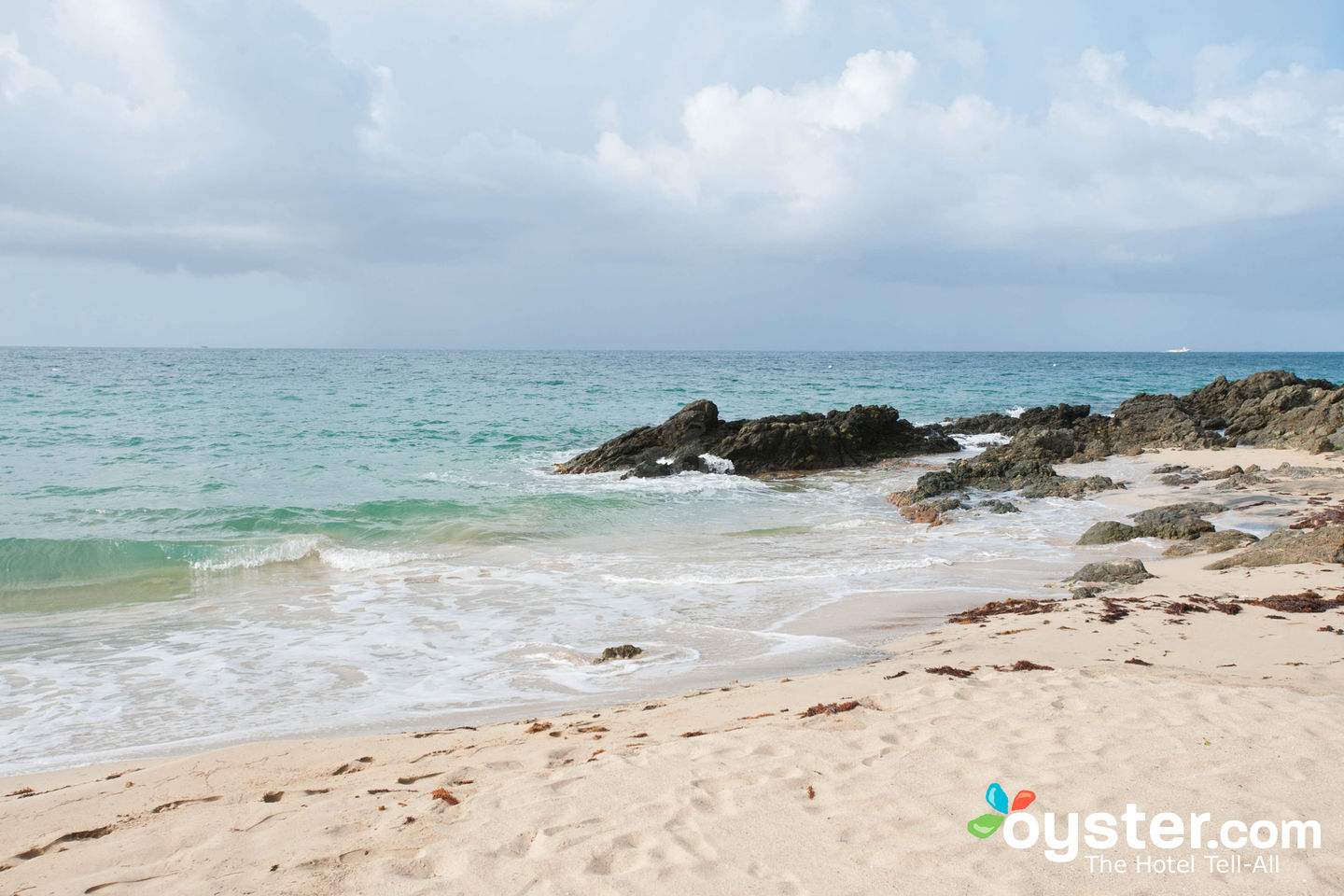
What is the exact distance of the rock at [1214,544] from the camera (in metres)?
9.23

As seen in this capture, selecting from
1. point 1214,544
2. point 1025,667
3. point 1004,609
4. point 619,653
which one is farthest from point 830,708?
point 1214,544

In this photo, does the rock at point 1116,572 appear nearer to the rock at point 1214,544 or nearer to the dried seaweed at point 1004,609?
the dried seaweed at point 1004,609

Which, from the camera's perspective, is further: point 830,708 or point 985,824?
point 830,708

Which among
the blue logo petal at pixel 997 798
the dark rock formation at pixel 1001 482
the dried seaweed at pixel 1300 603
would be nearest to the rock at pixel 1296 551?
the dried seaweed at pixel 1300 603

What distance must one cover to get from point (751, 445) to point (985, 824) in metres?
15.7

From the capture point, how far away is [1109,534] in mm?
10375

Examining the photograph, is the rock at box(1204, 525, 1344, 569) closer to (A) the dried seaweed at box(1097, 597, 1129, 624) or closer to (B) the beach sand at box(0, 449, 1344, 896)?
(A) the dried seaweed at box(1097, 597, 1129, 624)

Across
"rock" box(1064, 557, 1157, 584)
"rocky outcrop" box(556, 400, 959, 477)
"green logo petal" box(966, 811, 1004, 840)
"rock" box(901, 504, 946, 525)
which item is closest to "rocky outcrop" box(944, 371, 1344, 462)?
"rocky outcrop" box(556, 400, 959, 477)

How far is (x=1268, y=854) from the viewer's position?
108 inches

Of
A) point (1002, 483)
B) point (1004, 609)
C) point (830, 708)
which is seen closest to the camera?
point (830, 708)

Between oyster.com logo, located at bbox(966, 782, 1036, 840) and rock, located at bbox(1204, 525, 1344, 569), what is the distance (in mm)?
6663

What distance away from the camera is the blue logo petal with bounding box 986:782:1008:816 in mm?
3201

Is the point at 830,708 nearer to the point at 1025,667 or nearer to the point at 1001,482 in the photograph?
the point at 1025,667

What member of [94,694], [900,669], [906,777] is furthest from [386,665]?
[906,777]
